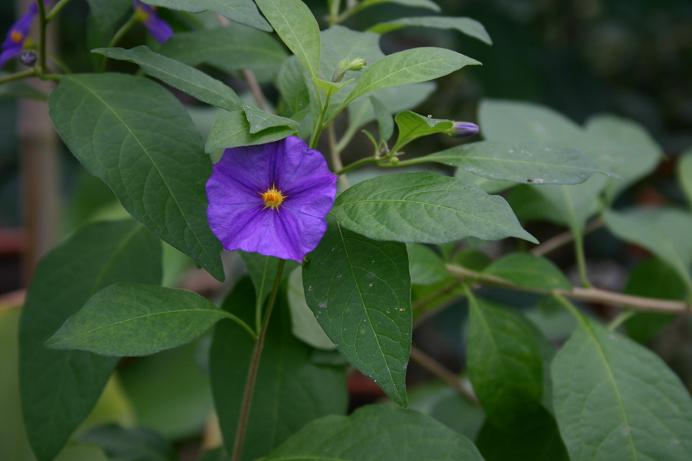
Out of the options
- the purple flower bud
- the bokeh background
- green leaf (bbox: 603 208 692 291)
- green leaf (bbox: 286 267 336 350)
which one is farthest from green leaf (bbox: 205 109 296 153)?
the bokeh background

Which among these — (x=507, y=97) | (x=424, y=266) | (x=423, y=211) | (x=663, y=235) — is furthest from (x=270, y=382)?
(x=507, y=97)

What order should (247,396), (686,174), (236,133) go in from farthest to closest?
(686,174)
(247,396)
(236,133)

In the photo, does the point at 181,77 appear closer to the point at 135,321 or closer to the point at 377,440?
the point at 135,321

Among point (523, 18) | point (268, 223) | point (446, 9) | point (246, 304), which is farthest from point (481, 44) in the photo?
point (268, 223)

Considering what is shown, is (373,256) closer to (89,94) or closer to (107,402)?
(89,94)

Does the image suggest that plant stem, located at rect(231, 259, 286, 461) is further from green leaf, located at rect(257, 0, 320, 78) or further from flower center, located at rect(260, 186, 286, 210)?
green leaf, located at rect(257, 0, 320, 78)

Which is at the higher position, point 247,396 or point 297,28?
point 297,28
